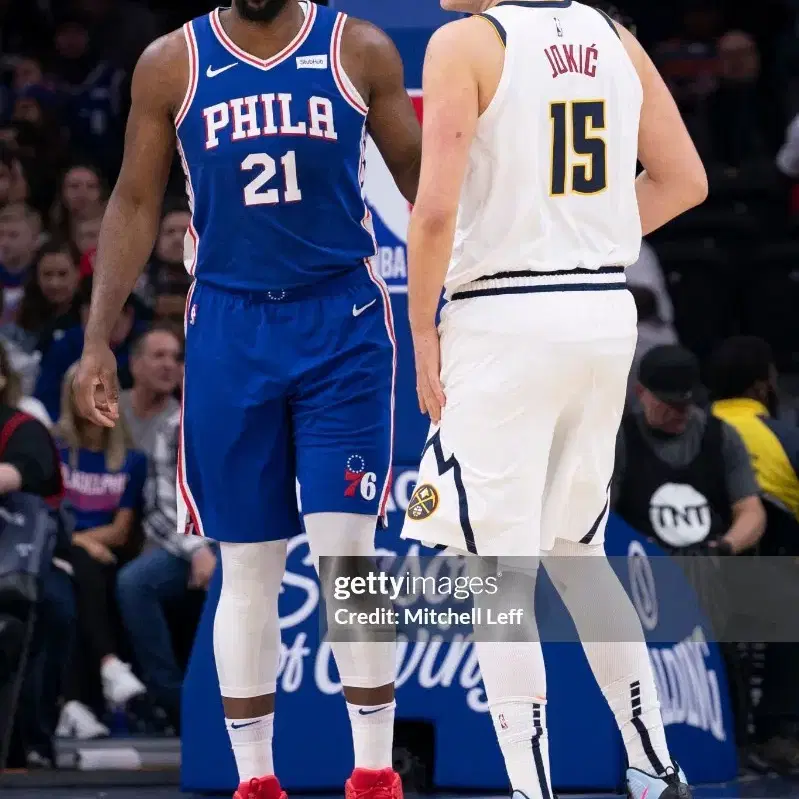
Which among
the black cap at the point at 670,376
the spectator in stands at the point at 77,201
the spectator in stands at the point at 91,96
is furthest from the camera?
the spectator in stands at the point at 91,96

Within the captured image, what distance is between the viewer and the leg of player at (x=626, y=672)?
4.02 meters

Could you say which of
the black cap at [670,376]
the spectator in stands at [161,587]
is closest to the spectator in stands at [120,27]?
the spectator in stands at [161,587]

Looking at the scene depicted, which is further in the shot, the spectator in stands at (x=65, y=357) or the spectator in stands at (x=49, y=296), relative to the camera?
the spectator in stands at (x=49, y=296)

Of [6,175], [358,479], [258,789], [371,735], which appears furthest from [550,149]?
[6,175]

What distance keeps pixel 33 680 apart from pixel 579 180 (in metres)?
3.18

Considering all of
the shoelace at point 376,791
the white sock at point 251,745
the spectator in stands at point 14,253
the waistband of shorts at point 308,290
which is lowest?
the shoelace at point 376,791

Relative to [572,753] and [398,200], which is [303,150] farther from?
[572,753]

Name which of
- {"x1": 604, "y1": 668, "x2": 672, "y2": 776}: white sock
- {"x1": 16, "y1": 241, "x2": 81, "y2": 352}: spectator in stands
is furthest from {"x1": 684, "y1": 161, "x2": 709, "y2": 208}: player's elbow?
{"x1": 16, "y1": 241, "x2": 81, "y2": 352}: spectator in stands

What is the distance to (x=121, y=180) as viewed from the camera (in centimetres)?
458

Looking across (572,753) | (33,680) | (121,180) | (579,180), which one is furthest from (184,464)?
(33,680)

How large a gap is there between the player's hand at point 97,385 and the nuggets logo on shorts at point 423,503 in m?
0.92

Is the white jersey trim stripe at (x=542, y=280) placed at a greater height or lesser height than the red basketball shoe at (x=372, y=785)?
greater

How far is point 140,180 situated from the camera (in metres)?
4.53

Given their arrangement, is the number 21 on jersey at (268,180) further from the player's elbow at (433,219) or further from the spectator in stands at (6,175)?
the spectator in stands at (6,175)
